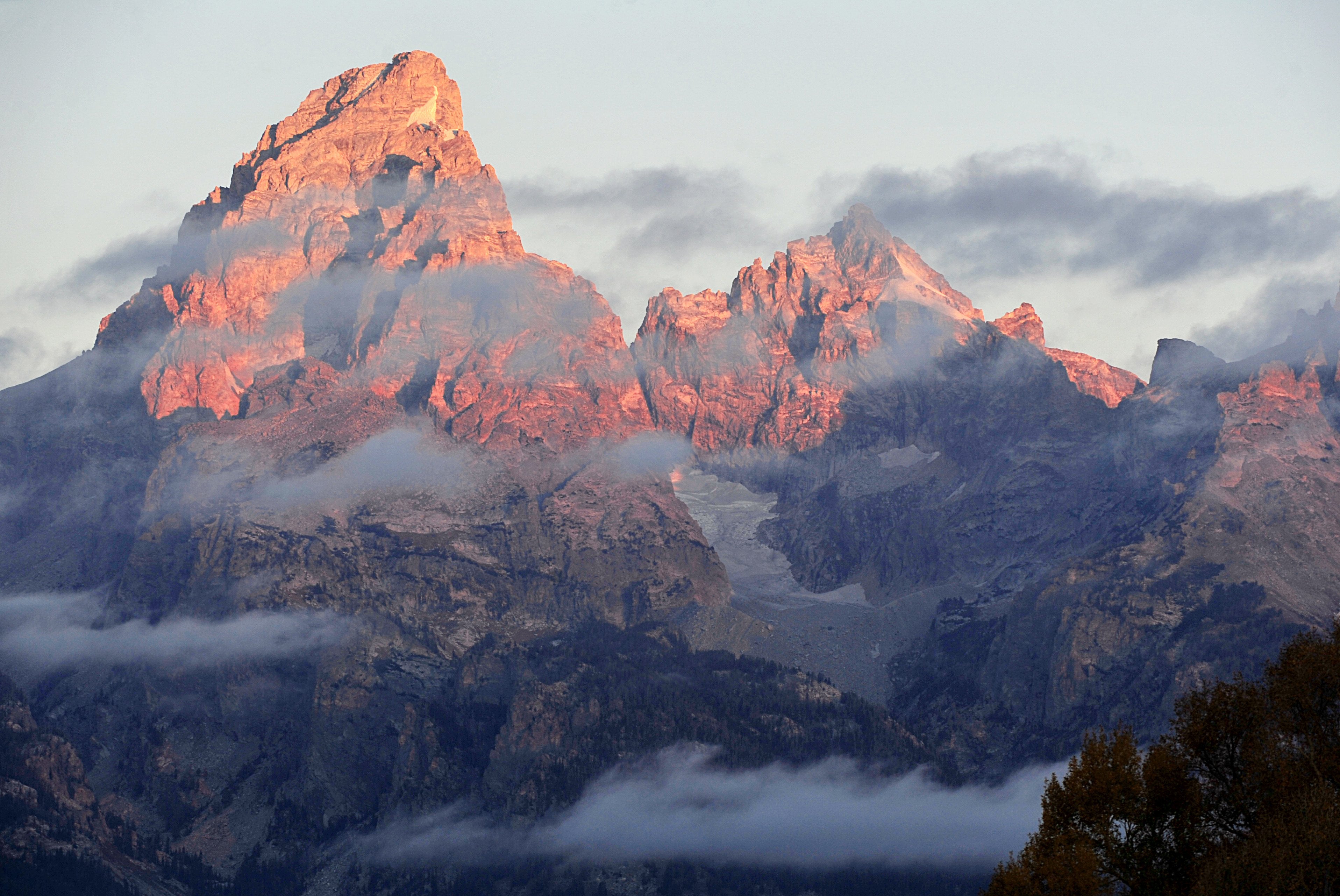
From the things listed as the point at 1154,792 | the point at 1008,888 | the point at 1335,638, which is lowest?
the point at 1008,888

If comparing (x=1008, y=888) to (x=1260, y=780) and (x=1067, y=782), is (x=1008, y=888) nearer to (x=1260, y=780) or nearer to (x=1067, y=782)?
(x=1067, y=782)

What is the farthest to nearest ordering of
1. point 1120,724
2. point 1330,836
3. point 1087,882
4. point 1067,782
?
1. point 1120,724
2. point 1067,782
3. point 1087,882
4. point 1330,836

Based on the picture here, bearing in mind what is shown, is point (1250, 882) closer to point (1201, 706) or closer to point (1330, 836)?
point (1330, 836)

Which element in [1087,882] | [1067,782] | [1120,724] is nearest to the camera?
[1087,882]

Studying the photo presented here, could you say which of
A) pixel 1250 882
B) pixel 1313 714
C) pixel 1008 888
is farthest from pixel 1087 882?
pixel 1313 714

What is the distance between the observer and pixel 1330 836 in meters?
77.1

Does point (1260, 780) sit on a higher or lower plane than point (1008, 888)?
higher

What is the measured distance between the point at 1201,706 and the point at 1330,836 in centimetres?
1568

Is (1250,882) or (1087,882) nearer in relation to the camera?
(1250,882)

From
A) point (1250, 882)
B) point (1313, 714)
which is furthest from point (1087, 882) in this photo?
point (1313, 714)

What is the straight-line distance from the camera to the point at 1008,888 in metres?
87.2

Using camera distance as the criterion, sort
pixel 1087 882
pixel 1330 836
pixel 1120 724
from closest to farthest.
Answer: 1. pixel 1330 836
2. pixel 1087 882
3. pixel 1120 724

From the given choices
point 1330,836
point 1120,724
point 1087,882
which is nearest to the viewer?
point 1330,836

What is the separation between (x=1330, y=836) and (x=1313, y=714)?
13590 millimetres
